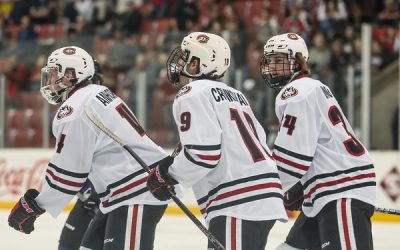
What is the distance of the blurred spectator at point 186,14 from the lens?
1109 centimetres

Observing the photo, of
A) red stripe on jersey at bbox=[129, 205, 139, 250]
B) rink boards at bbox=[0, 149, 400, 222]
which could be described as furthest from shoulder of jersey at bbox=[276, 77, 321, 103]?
rink boards at bbox=[0, 149, 400, 222]

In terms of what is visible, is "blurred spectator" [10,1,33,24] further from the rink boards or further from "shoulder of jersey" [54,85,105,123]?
"shoulder of jersey" [54,85,105,123]

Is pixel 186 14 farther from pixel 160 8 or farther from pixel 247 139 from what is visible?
pixel 247 139

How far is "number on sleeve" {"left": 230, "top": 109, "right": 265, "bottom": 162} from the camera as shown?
361cm

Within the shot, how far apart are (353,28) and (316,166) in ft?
17.8

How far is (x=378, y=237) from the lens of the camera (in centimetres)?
720

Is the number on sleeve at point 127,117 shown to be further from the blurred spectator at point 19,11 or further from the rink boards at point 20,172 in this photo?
the blurred spectator at point 19,11

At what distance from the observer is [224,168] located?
359cm

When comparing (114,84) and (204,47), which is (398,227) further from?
(204,47)

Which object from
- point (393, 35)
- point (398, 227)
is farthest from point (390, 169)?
point (393, 35)

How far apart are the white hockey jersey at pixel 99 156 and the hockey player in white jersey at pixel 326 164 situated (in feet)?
1.79

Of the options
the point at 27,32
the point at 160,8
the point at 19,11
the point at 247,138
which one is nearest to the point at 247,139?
the point at 247,138

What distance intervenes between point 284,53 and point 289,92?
24 centimetres

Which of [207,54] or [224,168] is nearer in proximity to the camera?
[224,168]
